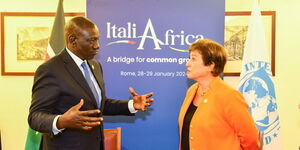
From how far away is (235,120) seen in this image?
2010 mm

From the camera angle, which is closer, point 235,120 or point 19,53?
point 235,120

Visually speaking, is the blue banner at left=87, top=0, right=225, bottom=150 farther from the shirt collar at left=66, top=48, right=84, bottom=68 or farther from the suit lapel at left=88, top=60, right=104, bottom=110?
the shirt collar at left=66, top=48, right=84, bottom=68

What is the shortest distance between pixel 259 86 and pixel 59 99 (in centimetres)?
184

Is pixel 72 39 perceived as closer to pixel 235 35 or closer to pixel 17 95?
pixel 17 95

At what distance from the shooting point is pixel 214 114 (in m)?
2.06

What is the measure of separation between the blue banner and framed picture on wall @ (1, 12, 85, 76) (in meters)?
0.97

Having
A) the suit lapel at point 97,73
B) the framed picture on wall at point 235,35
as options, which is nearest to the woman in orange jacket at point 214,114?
the suit lapel at point 97,73

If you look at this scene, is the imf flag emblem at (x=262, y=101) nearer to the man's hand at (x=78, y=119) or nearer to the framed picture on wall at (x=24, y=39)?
the man's hand at (x=78, y=119)

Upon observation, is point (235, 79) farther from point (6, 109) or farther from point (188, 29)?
point (6, 109)

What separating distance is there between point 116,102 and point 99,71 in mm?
304

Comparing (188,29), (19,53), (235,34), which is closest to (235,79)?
(235,34)

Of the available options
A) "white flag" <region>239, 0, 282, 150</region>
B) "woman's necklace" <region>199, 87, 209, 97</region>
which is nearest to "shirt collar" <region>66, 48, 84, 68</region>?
Answer: "woman's necklace" <region>199, 87, 209, 97</region>

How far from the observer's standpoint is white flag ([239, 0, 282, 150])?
2.86 m

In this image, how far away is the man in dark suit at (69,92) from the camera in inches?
69.9
